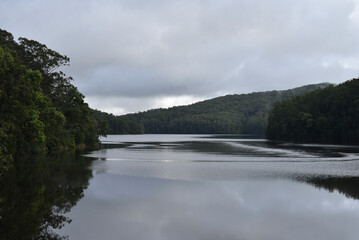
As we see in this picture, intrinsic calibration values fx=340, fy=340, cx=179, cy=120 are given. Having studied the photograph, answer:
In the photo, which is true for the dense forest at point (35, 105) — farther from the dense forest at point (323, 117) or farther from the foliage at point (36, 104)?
the dense forest at point (323, 117)

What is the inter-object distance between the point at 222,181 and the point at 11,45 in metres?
35.4

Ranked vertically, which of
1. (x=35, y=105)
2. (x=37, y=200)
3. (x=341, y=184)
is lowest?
(x=341, y=184)

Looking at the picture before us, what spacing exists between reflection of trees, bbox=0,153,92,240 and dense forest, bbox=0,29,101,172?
2030 millimetres

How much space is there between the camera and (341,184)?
2491 cm

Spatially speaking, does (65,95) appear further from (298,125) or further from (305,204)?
(298,125)

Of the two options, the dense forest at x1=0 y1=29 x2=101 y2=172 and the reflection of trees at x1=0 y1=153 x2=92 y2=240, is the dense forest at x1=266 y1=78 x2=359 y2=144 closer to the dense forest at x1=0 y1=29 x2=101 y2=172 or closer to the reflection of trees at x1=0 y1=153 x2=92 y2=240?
the dense forest at x1=0 y1=29 x2=101 y2=172

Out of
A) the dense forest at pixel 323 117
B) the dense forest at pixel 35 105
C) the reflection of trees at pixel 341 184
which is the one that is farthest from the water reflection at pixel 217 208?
the dense forest at pixel 323 117

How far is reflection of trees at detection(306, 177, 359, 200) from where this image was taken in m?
21.7

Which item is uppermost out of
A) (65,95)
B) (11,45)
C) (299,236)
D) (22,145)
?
(11,45)

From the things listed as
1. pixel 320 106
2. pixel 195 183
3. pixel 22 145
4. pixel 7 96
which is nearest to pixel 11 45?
pixel 22 145

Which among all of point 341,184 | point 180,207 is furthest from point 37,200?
point 341,184

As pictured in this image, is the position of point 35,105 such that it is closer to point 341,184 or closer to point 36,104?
point 36,104

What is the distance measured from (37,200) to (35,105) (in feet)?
73.9

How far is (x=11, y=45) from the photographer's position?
45.4 meters
